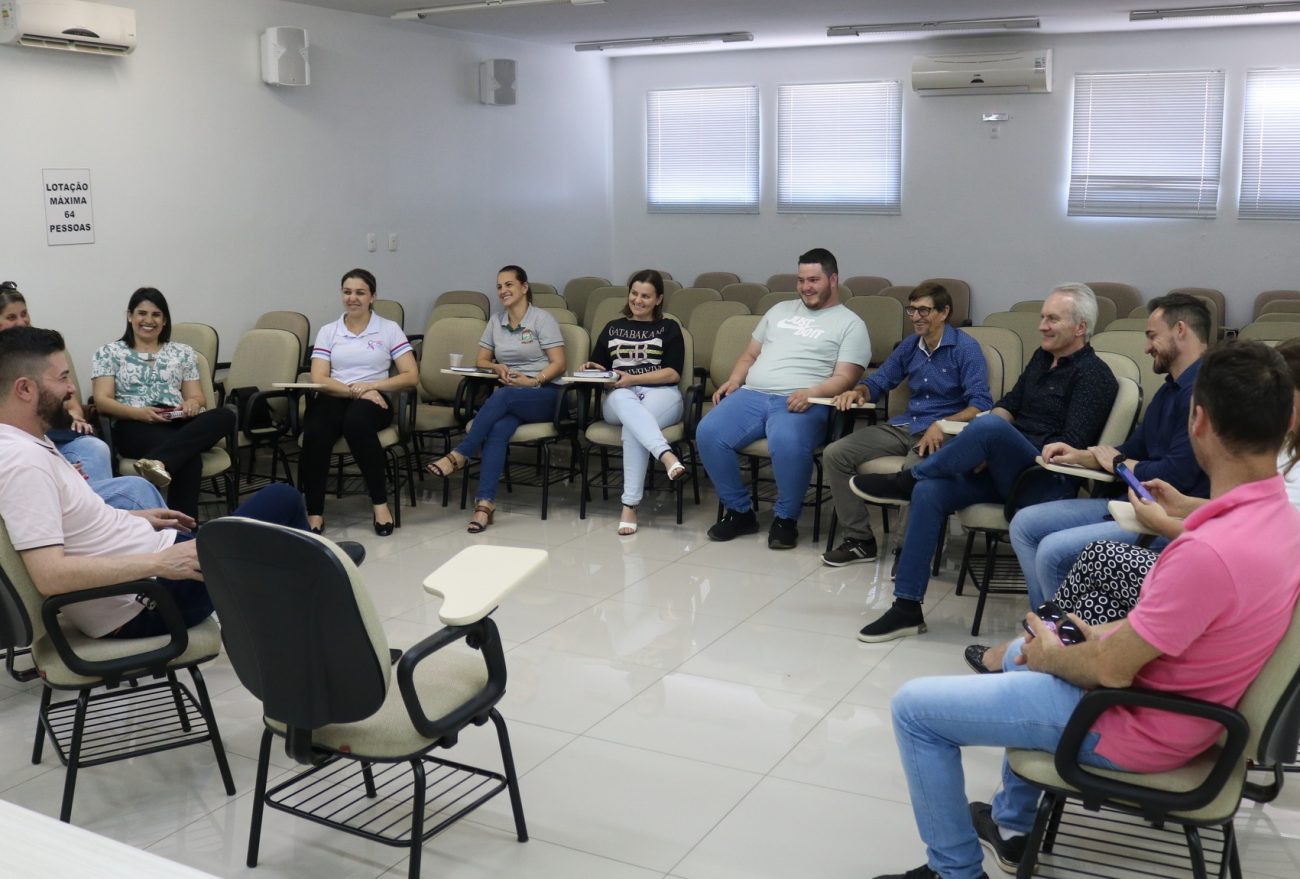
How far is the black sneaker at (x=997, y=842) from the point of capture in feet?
8.79

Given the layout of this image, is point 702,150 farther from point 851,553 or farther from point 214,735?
point 214,735

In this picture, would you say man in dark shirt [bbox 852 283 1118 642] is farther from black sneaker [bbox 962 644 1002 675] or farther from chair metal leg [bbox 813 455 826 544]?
chair metal leg [bbox 813 455 826 544]

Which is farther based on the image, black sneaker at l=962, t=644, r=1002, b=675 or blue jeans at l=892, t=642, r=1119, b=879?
black sneaker at l=962, t=644, r=1002, b=675

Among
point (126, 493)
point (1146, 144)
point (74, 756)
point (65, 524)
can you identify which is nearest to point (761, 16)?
point (1146, 144)

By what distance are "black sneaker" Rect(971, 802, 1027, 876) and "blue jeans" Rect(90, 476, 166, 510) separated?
2.55 m

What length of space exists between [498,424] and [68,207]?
101 inches

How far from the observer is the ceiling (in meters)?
7.65

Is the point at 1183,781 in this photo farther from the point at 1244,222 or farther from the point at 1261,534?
the point at 1244,222

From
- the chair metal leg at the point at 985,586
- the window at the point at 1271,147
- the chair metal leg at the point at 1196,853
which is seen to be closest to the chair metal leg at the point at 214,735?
the chair metal leg at the point at 1196,853

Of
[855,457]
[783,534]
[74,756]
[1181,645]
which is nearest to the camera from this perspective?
[1181,645]

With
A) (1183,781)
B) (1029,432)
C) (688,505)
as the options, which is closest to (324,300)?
(688,505)

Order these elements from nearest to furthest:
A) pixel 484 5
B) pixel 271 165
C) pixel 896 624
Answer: pixel 896 624 < pixel 271 165 < pixel 484 5

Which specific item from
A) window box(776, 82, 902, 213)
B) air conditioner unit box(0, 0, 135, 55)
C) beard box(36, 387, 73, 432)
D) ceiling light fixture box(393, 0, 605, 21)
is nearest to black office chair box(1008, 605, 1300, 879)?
beard box(36, 387, 73, 432)

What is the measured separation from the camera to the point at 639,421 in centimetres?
570
